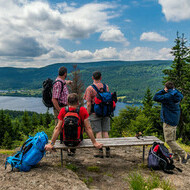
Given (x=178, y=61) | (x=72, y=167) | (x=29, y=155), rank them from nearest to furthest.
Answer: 1. (x=29, y=155)
2. (x=72, y=167)
3. (x=178, y=61)

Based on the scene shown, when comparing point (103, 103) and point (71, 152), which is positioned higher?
point (103, 103)

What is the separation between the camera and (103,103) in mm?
4680

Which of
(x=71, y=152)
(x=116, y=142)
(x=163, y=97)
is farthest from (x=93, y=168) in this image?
(x=163, y=97)

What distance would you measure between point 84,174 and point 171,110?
8.89ft

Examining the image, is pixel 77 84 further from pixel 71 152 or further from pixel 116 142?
pixel 116 142

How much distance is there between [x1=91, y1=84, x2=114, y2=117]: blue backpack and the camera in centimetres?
464

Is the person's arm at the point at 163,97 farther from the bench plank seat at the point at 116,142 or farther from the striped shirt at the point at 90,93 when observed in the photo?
the striped shirt at the point at 90,93

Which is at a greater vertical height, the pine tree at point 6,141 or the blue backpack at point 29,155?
the blue backpack at point 29,155

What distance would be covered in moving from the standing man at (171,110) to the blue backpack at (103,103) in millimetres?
1232

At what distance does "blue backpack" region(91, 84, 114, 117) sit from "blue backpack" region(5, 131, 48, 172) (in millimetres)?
1503

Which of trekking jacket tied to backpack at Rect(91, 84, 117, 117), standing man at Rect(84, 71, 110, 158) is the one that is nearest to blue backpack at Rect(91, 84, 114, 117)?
trekking jacket tied to backpack at Rect(91, 84, 117, 117)

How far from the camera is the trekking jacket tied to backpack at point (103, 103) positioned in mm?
4645

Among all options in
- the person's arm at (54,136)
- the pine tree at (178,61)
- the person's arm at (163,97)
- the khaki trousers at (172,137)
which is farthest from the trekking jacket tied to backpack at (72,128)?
the pine tree at (178,61)

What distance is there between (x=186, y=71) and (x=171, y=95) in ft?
52.3
